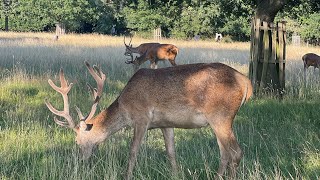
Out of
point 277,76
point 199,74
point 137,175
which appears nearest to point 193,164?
point 137,175

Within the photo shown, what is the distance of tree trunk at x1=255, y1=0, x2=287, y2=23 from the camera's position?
35.4 ft

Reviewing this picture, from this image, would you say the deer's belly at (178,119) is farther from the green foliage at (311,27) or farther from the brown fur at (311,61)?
the green foliage at (311,27)

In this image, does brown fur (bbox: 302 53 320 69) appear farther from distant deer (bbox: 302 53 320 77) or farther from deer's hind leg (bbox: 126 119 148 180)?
deer's hind leg (bbox: 126 119 148 180)

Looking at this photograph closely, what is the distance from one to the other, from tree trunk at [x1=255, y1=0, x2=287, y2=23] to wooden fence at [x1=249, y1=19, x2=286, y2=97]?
28 cm

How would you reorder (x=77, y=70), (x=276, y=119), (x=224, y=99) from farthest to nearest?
(x=77, y=70), (x=276, y=119), (x=224, y=99)

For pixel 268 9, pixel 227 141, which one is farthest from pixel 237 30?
pixel 227 141

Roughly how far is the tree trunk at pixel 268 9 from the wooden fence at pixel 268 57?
0.28 meters

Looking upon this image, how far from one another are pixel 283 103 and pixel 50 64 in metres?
7.79

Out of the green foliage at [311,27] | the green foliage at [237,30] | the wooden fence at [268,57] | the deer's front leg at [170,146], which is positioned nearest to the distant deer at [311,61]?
the wooden fence at [268,57]

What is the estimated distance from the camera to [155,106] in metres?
5.12

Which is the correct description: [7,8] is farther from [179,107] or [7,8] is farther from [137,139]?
[179,107]

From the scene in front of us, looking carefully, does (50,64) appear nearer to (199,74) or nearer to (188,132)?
(188,132)

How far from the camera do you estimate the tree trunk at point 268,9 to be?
425 inches

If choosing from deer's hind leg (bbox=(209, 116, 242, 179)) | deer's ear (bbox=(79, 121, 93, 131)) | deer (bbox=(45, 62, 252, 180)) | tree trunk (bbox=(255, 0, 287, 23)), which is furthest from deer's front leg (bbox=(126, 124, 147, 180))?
tree trunk (bbox=(255, 0, 287, 23))
